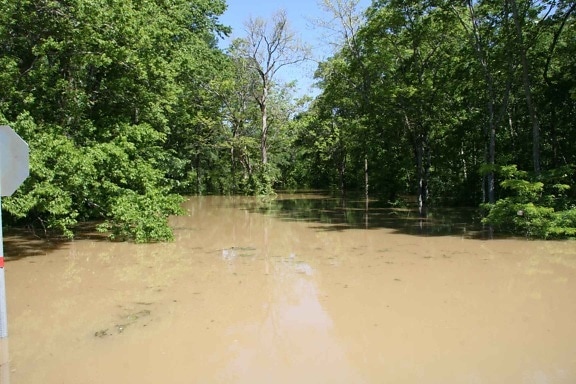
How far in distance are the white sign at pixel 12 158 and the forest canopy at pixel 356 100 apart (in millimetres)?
6082

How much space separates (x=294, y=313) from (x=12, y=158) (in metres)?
4.43

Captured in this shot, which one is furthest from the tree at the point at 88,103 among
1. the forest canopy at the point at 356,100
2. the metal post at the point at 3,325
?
the metal post at the point at 3,325

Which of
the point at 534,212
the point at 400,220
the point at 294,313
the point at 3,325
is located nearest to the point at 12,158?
the point at 3,325

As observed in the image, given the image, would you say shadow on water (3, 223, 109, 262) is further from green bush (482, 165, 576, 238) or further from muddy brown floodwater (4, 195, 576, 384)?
green bush (482, 165, 576, 238)

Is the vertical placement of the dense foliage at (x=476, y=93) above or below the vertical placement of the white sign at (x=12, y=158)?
above

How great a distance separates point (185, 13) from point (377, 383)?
18.6m

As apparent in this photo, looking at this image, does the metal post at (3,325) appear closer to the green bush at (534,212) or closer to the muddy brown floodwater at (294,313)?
the muddy brown floodwater at (294,313)

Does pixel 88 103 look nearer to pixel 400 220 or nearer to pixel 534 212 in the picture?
pixel 400 220

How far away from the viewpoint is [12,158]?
4.84 meters

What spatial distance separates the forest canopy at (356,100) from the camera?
12242mm

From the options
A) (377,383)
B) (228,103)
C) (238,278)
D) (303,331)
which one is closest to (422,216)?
(238,278)

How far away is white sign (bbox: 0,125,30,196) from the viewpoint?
4.82m

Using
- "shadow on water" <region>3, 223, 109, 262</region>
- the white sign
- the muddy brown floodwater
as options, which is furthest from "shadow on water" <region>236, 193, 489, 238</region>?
the white sign

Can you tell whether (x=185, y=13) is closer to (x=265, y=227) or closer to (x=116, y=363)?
(x=265, y=227)
